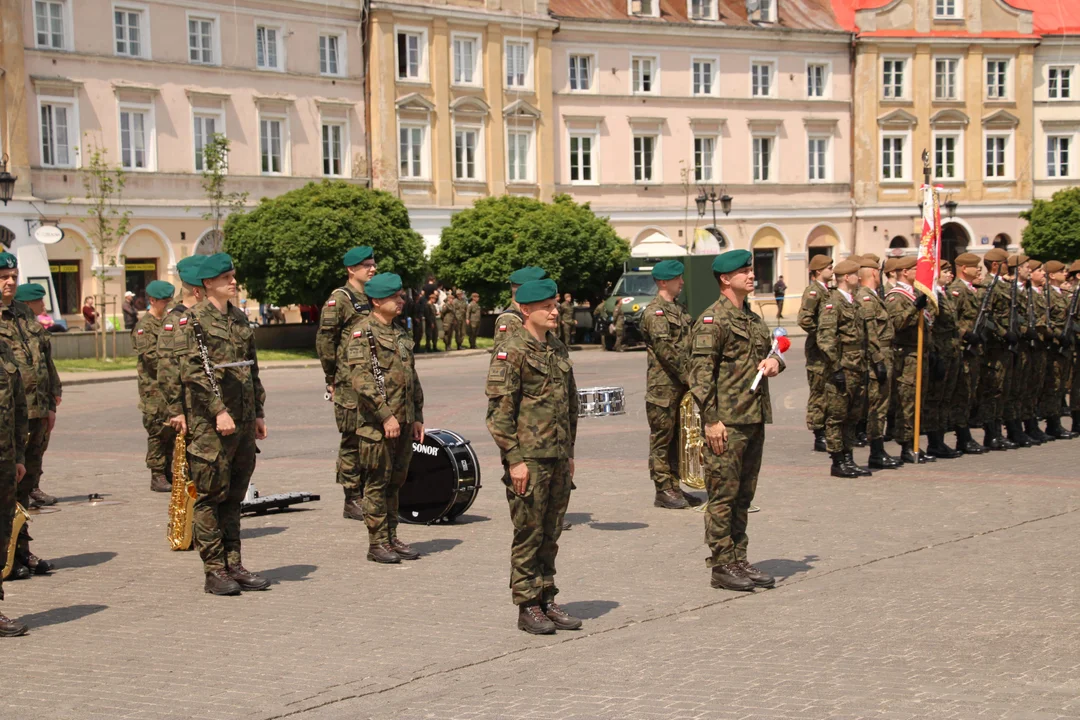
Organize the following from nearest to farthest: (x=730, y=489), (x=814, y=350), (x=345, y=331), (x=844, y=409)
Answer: (x=730, y=489), (x=345, y=331), (x=844, y=409), (x=814, y=350)

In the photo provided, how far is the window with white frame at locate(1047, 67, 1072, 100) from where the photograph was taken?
62.0m

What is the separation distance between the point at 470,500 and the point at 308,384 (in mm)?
18392

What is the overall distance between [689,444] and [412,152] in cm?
4027

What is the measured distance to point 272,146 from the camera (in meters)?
48.3

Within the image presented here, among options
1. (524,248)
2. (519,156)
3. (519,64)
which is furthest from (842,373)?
(519,64)

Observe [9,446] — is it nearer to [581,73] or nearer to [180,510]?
[180,510]

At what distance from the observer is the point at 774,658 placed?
7547 millimetres

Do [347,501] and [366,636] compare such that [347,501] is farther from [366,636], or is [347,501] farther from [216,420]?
[366,636]

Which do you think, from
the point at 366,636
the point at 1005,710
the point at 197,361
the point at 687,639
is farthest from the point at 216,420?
the point at 1005,710


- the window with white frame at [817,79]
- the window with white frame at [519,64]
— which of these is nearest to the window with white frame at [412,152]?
the window with white frame at [519,64]

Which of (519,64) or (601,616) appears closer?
(601,616)

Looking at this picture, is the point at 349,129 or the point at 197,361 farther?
the point at 349,129

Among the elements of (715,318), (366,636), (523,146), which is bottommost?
(366,636)

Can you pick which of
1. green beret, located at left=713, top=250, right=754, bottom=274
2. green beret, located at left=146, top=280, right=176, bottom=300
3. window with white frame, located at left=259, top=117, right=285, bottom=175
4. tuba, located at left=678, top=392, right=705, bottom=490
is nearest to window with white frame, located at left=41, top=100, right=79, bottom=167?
A: window with white frame, located at left=259, top=117, right=285, bottom=175
